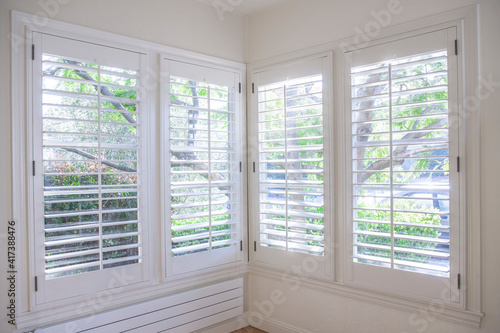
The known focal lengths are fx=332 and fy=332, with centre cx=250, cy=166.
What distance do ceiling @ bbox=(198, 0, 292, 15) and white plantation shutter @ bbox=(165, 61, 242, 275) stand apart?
546 millimetres

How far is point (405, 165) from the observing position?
6.88 ft

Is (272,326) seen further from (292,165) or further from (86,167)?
(86,167)

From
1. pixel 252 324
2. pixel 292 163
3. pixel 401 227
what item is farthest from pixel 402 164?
pixel 252 324

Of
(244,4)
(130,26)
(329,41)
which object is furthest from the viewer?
(244,4)

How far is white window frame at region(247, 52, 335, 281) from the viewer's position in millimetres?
2467

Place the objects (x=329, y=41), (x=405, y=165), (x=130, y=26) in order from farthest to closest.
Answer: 1. (x=329, y=41)
2. (x=130, y=26)
3. (x=405, y=165)

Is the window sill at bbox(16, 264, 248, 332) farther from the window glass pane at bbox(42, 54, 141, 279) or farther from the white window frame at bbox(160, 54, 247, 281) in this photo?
the window glass pane at bbox(42, 54, 141, 279)

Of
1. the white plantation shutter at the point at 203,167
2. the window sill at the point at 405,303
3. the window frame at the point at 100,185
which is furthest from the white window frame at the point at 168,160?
the window sill at the point at 405,303

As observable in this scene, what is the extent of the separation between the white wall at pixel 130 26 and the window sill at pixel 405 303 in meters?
2.01

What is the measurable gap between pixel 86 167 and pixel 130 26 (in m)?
1.03

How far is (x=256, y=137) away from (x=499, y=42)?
1.78 m

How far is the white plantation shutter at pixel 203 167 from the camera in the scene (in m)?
2.54

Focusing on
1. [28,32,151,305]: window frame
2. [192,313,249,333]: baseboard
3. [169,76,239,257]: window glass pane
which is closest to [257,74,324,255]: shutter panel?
[169,76,239,257]: window glass pane

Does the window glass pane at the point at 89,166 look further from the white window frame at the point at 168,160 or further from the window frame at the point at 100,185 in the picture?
the white window frame at the point at 168,160
